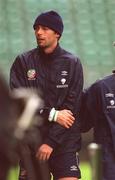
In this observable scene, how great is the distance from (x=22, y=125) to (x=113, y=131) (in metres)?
3.88

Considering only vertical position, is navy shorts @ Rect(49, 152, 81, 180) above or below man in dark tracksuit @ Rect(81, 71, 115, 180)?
below

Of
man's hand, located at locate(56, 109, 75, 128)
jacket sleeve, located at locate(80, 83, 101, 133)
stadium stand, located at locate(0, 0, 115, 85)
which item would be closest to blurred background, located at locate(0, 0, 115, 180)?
stadium stand, located at locate(0, 0, 115, 85)

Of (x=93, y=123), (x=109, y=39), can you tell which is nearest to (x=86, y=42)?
(x=109, y=39)

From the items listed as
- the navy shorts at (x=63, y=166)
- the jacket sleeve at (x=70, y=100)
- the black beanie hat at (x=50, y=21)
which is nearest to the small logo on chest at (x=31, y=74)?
the jacket sleeve at (x=70, y=100)

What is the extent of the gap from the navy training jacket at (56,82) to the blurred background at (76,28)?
16.2 ft

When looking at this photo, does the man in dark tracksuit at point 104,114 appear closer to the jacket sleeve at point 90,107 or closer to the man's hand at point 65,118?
Result: the jacket sleeve at point 90,107

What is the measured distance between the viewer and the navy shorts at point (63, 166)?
467 cm

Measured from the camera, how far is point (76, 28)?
33.6ft

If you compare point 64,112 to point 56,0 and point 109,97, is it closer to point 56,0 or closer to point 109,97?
point 109,97

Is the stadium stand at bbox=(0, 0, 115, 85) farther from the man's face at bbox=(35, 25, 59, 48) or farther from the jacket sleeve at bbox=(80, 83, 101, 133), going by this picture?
the man's face at bbox=(35, 25, 59, 48)

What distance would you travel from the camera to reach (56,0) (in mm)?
10250

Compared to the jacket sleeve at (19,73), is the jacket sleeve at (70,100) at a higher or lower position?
lower

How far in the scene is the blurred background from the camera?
384 inches

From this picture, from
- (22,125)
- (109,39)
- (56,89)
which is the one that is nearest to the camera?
(22,125)
